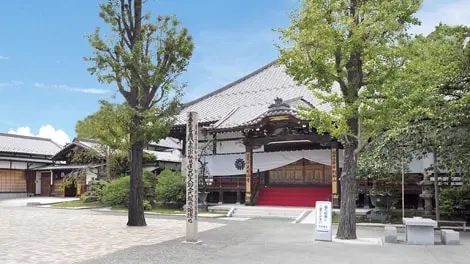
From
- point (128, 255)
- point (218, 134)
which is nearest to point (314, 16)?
point (128, 255)

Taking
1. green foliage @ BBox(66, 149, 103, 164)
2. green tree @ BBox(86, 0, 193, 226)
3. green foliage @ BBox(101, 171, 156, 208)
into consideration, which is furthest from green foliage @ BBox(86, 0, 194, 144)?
green foliage @ BBox(66, 149, 103, 164)

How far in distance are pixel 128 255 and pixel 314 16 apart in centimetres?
729

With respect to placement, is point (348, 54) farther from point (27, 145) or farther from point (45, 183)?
point (27, 145)

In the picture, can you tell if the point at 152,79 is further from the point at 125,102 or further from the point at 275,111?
the point at 275,111

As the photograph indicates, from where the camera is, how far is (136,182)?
584 inches

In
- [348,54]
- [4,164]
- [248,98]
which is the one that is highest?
[248,98]

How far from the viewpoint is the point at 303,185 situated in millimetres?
22031

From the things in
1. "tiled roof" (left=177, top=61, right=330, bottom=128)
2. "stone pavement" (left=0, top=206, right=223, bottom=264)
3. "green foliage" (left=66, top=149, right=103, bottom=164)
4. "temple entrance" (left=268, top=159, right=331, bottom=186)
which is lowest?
"stone pavement" (left=0, top=206, right=223, bottom=264)

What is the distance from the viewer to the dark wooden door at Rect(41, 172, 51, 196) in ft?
121

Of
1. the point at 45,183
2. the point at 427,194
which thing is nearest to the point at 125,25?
the point at 427,194

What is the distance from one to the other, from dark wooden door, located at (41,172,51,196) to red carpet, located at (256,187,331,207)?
73.6 feet

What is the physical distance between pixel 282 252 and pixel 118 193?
1589 cm

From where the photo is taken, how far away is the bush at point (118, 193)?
924 inches

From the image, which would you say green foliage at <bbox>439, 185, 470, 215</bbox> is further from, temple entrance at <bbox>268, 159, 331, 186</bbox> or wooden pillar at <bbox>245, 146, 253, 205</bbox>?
wooden pillar at <bbox>245, 146, 253, 205</bbox>
